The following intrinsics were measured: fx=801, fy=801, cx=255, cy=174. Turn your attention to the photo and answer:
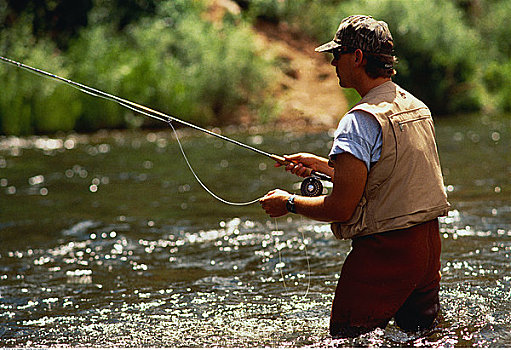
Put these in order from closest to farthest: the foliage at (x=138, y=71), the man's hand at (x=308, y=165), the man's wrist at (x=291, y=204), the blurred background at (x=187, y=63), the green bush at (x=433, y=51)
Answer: the man's wrist at (x=291, y=204) → the man's hand at (x=308, y=165) → the foliage at (x=138, y=71) → the blurred background at (x=187, y=63) → the green bush at (x=433, y=51)

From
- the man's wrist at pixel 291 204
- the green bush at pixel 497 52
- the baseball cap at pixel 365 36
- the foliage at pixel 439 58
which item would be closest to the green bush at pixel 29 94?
the foliage at pixel 439 58

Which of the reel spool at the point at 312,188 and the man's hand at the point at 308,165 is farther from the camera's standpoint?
the man's hand at the point at 308,165

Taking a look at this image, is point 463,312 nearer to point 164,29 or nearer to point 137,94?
point 137,94

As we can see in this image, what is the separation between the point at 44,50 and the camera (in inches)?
687

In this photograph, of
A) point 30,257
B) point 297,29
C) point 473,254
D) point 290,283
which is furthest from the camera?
point 297,29

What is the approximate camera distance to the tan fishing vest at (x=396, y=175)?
11.9 feet

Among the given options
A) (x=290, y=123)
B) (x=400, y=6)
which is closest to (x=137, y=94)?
(x=290, y=123)

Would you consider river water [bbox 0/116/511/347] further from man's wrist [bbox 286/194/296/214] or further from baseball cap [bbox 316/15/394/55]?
baseball cap [bbox 316/15/394/55]

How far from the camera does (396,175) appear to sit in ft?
12.0

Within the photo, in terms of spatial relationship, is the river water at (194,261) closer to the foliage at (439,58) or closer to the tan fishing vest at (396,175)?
the tan fishing vest at (396,175)

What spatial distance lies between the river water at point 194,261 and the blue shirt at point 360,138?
2.97 ft

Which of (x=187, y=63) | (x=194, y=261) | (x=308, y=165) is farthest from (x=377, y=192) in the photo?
(x=187, y=63)

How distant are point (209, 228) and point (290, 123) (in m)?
12.4

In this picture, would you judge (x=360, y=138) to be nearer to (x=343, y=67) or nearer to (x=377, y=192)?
(x=377, y=192)
